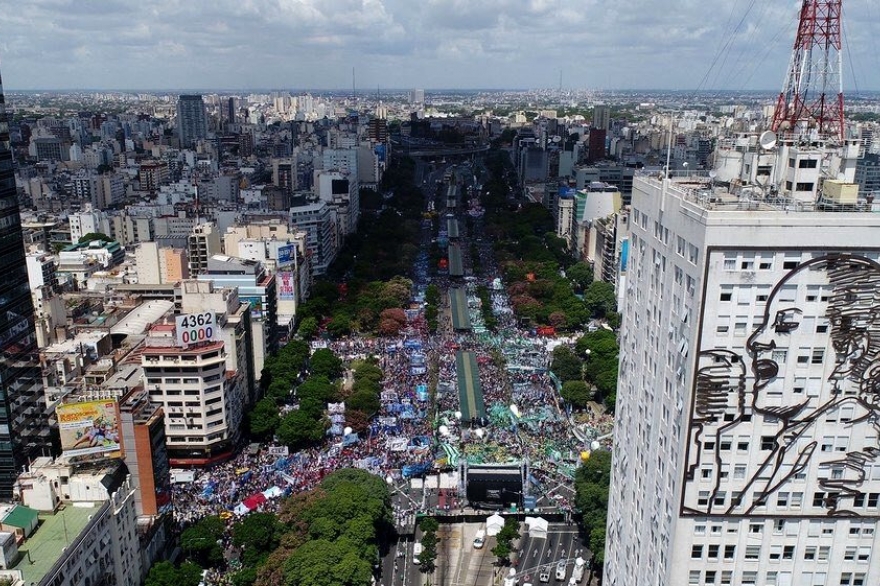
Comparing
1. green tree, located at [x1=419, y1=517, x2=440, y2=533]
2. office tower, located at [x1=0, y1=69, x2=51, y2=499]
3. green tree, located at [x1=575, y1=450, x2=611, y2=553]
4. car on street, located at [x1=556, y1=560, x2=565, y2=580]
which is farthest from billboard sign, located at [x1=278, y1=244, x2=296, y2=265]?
car on street, located at [x1=556, y1=560, x2=565, y2=580]

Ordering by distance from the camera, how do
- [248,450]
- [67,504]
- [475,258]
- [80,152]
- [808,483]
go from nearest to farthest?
[808,483] < [67,504] < [248,450] < [475,258] < [80,152]

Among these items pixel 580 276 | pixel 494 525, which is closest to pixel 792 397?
pixel 494 525

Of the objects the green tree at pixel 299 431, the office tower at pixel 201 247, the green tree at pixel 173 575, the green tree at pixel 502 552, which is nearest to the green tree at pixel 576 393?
the green tree at pixel 299 431

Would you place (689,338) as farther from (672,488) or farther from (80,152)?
(80,152)

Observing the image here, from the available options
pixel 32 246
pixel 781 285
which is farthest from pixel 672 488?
pixel 32 246

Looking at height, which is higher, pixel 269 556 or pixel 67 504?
pixel 67 504

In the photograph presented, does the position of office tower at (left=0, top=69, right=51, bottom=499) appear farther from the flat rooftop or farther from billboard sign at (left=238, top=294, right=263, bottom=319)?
billboard sign at (left=238, top=294, right=263, bottom=319)

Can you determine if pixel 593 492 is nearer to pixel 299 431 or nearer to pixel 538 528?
pixel 538 528
